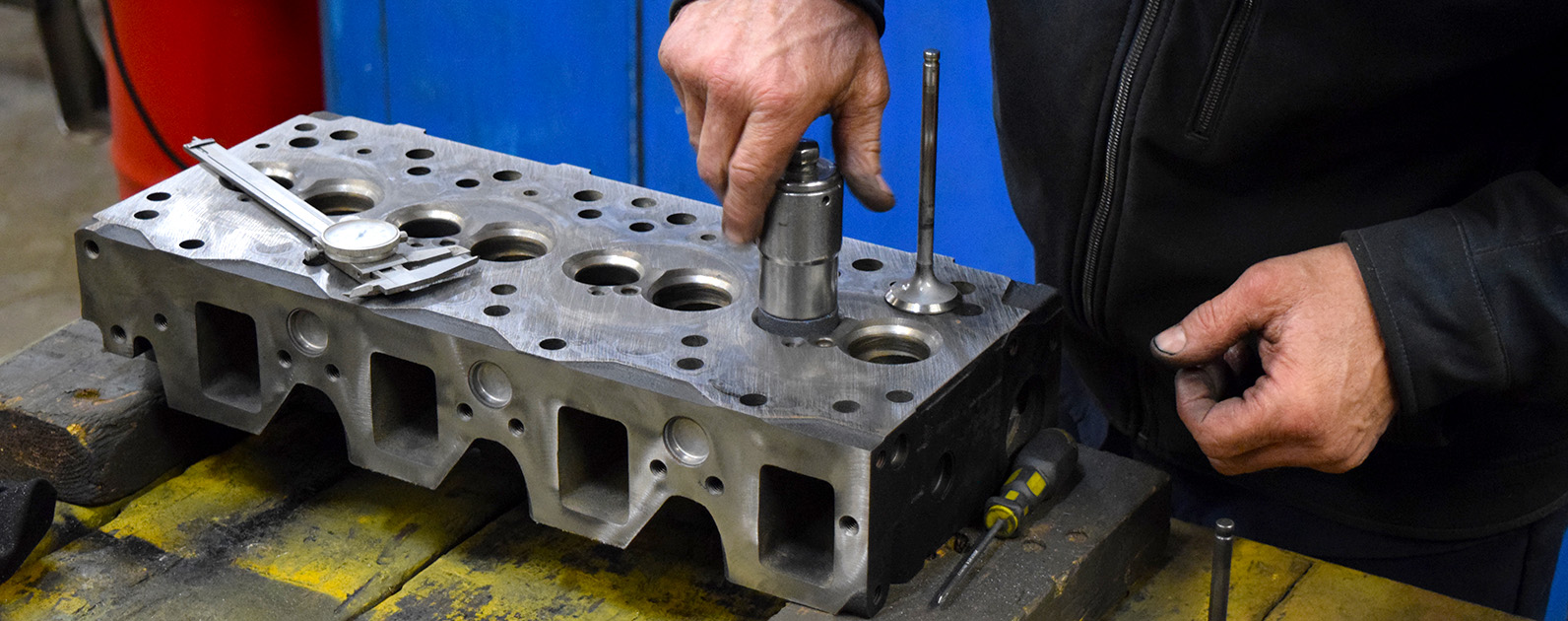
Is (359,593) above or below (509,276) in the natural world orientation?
below

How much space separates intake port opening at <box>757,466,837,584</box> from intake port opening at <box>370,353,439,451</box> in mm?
286

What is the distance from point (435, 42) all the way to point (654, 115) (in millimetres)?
485

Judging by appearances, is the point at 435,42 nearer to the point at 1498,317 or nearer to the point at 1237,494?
the point at 1237,494

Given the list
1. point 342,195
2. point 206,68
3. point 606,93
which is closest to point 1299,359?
point 342,195

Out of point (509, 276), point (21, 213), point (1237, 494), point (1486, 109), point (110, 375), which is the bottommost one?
point (21, 213)

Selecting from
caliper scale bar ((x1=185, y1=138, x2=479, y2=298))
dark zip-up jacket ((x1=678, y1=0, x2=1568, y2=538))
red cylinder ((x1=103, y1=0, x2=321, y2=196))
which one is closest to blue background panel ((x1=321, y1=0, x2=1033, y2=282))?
red cylinder ((x1=103, y1=0, x2=321, y2=196))

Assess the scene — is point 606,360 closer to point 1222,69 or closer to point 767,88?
point 767,88

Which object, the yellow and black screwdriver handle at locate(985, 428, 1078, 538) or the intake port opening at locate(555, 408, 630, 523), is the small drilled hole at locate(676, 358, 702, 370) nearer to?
the intake port opening at locate(555, 408, 630, 523)

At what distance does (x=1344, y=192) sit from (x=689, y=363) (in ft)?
1.79

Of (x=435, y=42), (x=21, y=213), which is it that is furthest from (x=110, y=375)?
(x=21, y=213)

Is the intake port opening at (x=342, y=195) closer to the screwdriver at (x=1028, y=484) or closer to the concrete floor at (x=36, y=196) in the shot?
the screwdriver at (x=1028, y=484)

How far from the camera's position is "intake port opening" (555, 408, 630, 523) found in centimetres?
102

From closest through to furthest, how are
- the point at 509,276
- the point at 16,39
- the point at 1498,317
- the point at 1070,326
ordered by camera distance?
the point at 1498,317
the point at 509,276
the point at 1070,326
the point at 16,39

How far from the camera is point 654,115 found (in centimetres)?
244
